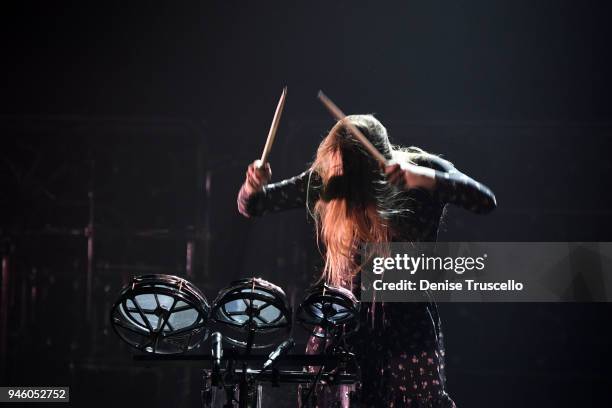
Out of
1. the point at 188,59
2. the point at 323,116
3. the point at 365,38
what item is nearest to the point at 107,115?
the point at 188,59

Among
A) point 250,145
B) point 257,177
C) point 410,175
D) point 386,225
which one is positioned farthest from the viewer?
point 250,145

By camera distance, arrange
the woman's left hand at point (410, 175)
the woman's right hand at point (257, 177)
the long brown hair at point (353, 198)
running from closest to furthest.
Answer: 1. the woman's left hand at point (410, 175)
2. the long brown hair at point (353, 198)
3. the woman's right hand at point (257, 177)

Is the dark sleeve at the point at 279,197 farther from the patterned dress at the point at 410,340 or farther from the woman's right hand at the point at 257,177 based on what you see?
the patterned dress at the point at 410,340

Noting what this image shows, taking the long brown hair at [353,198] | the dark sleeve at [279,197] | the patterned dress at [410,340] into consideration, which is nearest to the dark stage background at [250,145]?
the dark sleeve at [279,197]

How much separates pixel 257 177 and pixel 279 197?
119 millimetres

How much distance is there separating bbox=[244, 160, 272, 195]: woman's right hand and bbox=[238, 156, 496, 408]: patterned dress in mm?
505

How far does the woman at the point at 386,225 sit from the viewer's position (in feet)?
7.74

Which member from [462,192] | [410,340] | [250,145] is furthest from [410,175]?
[250,145]

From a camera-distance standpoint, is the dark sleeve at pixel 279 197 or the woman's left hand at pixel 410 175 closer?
the woman's left hand at pixel 410 175

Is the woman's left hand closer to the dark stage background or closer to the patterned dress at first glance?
the patterned dress

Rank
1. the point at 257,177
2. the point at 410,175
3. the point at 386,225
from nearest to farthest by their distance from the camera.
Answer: the point at 410,175
the point at 386,225
the point at 257,177

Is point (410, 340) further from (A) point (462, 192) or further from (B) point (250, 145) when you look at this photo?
(B) point (250, 145)

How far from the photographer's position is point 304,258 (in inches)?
180

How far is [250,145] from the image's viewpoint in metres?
4.56
